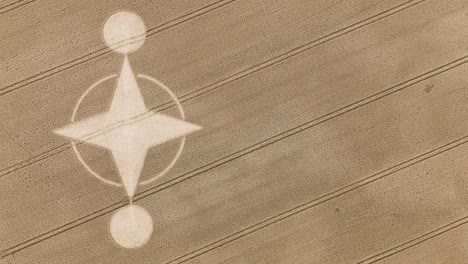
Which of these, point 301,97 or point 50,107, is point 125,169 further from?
point 301,97

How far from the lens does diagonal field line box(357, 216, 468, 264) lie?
286cm

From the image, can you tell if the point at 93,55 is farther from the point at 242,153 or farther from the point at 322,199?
the point at 322,199

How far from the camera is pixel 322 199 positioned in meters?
2.87

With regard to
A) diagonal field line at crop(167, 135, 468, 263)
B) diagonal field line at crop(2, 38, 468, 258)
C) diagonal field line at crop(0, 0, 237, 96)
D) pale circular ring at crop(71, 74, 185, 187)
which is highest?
diagonal field line at crop(0, 0, 237, 96)

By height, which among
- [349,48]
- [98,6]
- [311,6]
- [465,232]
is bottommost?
[465,232]

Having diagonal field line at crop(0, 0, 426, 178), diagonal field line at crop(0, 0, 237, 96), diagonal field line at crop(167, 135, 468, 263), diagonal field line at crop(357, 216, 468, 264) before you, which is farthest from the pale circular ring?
diagonal field line at crop(357, 216, 468, 264)

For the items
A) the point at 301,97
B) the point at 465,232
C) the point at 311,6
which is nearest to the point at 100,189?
the point at 301,97

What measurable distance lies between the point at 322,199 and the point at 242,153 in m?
0.56

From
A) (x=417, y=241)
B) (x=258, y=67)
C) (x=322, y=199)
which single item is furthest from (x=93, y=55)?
(x=417, y=241)

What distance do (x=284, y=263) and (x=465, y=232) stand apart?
1.12 meters

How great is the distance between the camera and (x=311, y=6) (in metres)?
2.88

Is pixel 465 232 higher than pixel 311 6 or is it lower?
lower

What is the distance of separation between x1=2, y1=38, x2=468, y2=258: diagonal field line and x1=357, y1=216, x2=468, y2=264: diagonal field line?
0.48m

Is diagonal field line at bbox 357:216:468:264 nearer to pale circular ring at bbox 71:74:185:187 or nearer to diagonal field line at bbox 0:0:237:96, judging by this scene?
pale circular ring at bbox 71:74:185:187
